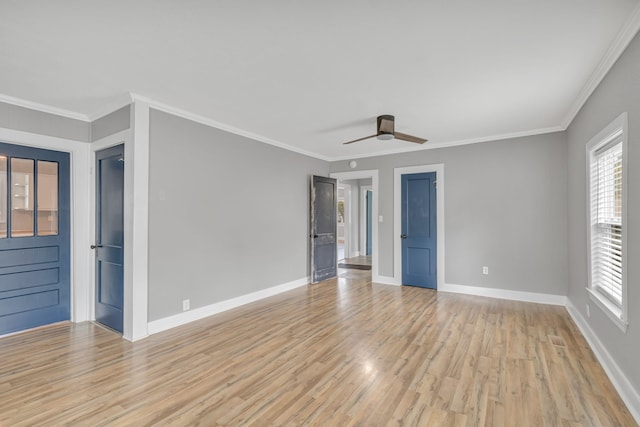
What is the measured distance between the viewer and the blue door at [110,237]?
349 centimetres

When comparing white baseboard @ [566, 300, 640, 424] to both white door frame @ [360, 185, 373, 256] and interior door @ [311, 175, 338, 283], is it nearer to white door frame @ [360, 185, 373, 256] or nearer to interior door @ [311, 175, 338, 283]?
interior door @ [311, 175, 338, 283]

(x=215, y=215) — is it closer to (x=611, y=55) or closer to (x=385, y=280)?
(x=385, y=280)

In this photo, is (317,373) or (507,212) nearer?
(317,373)

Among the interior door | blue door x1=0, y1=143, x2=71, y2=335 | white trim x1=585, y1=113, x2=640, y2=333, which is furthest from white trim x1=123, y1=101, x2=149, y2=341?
white trim x1=585, y1=113, x2=640, y2=333

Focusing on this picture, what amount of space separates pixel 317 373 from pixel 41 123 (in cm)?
401

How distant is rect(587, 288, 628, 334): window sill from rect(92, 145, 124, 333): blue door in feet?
14.9

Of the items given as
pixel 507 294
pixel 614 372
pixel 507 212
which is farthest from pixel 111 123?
pixel 507 294

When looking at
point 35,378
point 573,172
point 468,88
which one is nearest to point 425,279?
point 573,172

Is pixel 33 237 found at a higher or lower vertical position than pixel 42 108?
lower

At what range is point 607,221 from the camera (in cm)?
286

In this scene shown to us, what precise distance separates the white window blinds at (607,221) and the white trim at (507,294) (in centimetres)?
155

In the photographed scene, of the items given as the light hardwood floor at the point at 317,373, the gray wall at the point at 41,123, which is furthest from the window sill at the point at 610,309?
the gray wall at the point at 41,123

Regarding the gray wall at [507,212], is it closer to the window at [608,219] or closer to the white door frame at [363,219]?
the window at [608,219]

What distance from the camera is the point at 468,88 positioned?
10.0ft
